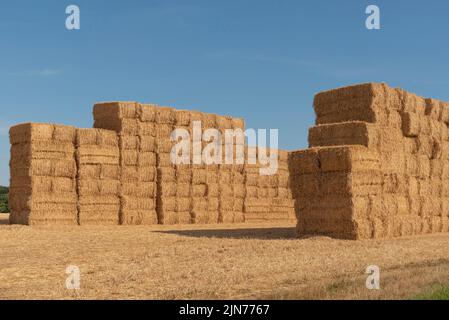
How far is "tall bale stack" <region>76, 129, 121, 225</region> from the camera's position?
23.4m

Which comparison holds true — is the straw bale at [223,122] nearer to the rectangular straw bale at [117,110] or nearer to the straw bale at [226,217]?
the straw bale at [226,217]

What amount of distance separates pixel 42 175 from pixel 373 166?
1209 cm

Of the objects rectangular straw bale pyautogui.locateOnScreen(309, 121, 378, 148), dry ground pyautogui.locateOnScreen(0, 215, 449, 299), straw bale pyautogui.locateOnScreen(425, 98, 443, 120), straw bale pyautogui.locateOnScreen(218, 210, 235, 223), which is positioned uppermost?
straw bale pyautogui.locateOnScreen(425, 98, 443, 120)

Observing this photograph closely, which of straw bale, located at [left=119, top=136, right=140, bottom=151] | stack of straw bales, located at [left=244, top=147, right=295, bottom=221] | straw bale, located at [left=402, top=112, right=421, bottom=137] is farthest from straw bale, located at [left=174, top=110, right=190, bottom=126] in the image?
straw bale, located at [left=402, top=112, right=421, bottom=137]

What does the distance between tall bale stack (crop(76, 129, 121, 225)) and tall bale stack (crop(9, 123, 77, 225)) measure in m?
0.32

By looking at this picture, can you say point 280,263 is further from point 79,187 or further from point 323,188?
point 79,187

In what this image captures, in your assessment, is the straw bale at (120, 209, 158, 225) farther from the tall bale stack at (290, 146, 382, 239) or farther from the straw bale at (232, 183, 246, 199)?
the tall bale stack at (290, 146, 382, 239)

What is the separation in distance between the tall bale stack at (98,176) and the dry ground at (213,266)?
5258 millimetres

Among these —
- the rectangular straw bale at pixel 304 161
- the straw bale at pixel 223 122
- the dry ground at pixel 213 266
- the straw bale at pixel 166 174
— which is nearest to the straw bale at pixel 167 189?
the straw bale at pixel 166 174

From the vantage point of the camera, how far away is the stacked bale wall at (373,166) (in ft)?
57.8

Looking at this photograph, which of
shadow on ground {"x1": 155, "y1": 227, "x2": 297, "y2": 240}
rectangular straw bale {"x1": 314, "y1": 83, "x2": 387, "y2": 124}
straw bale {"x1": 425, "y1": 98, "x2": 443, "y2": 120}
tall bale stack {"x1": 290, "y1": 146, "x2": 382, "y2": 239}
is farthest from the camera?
straw bale {"x1": 425, "y1": 98, "x2": 443, "y2": 120}

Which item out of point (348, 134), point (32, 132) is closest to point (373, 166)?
point (348, 134)

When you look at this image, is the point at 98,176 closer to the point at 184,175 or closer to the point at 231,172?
the point at 184,175

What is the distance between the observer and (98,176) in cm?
2395
